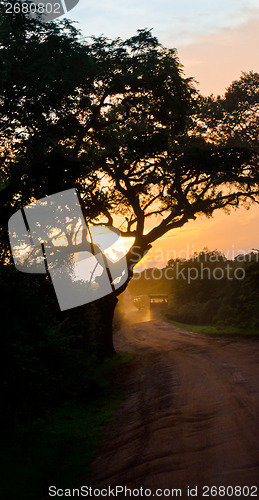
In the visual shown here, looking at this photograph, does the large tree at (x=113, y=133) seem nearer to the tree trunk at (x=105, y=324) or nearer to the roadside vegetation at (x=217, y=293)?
the tree trunk at (x=105, y=324)

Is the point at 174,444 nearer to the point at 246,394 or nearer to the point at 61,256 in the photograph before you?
the point at 246,394

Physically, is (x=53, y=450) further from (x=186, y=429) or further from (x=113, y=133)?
(x=113, y=133)

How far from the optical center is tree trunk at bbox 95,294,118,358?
26234mm

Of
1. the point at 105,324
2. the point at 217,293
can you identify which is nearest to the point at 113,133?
the point at 105,324

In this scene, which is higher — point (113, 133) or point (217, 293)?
point (113, 133)

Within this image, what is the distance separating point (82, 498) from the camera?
22.9ft

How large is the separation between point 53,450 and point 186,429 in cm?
279

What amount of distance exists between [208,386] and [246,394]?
1864mm

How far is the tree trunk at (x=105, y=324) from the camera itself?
2623cm

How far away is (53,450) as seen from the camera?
9.54 meters

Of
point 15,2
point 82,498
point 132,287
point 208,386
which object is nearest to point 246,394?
point 208,386

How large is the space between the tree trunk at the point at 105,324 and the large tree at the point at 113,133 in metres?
0.08

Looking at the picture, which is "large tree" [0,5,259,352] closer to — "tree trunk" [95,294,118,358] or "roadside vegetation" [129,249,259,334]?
"tree trunk" [95,294,118,358]

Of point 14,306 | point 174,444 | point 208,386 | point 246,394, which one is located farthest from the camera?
point 208,386
